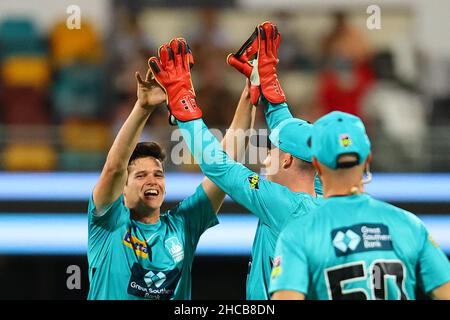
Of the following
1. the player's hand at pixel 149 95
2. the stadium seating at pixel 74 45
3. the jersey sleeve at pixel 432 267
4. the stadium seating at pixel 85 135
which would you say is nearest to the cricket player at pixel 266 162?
the player's hand at pixel 149 95

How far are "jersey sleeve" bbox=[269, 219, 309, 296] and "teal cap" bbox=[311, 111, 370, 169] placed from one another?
30 cm

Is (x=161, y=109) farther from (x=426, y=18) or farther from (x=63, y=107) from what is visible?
(x=426, y=18)

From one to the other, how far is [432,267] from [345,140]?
2.04ft

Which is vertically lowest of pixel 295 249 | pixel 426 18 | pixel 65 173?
pixel 295 249

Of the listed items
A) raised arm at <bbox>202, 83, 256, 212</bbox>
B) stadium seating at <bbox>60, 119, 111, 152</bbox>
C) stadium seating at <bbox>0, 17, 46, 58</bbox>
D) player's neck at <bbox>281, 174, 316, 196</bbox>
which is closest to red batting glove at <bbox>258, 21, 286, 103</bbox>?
raised arm at <bbox>202, 83, 256, 212</bbox>

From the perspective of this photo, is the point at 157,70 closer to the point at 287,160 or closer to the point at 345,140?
the point at 287,160

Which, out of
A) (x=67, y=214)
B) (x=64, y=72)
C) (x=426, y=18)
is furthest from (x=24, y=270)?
(x=426, y=18)

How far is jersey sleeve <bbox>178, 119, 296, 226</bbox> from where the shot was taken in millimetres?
4336

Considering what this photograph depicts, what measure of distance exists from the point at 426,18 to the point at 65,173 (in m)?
4.94

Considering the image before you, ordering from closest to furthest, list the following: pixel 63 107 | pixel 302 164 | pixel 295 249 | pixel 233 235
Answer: pixel 295 249 < pixel 302 164 < pixel 233 235 < pixel 63 107

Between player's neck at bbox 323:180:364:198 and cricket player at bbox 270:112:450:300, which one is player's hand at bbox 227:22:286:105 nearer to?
cricket player at bbox 270:112:450:300

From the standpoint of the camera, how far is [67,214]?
8.77 meters

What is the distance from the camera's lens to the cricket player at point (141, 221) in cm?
460

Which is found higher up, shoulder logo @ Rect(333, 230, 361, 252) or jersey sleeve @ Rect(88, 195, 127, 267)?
jersey sleeve @ Rect(88, 195, 127, 267)
